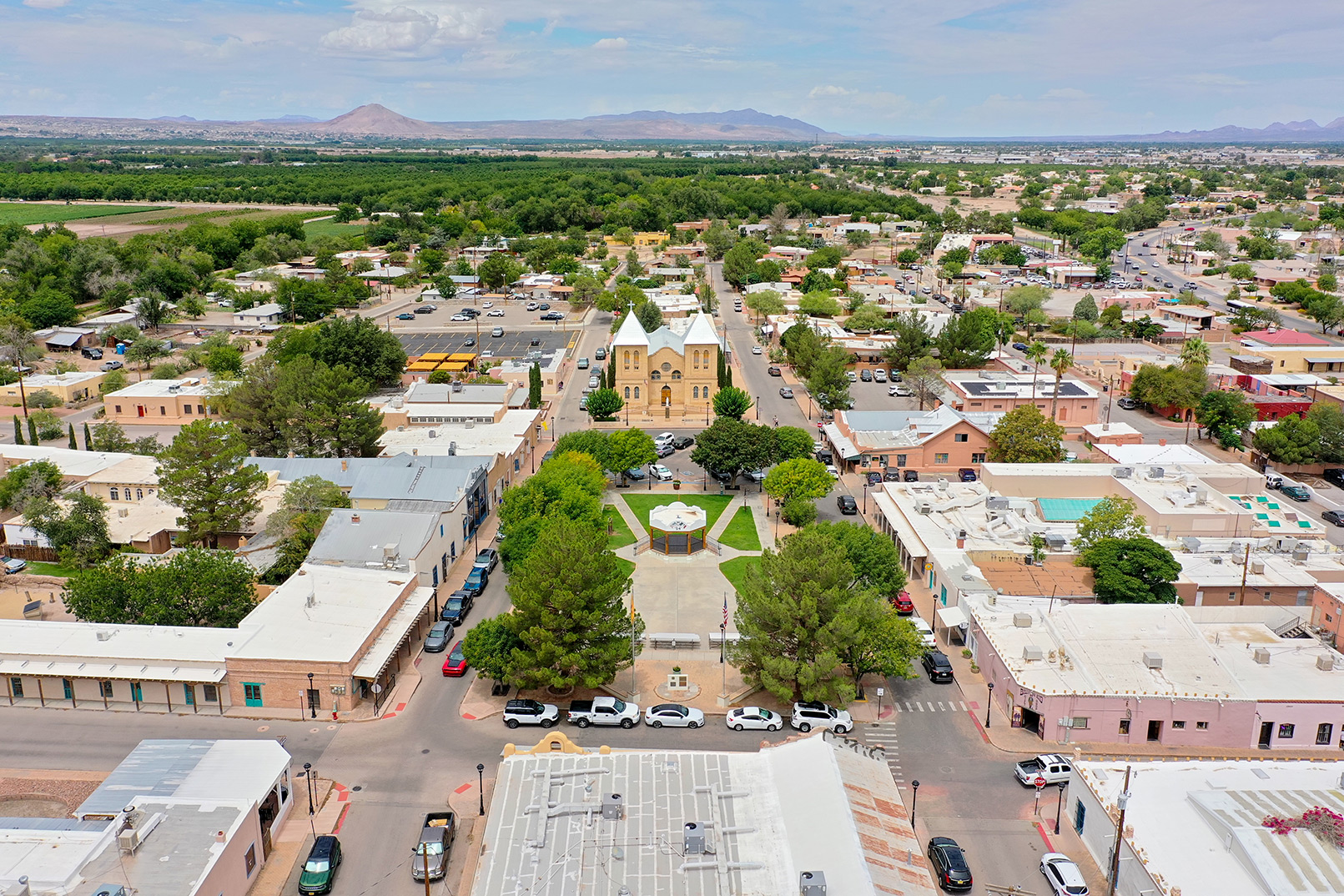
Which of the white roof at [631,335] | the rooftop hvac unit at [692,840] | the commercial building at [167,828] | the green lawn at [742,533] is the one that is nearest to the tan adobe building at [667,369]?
the white roof at [631,335]

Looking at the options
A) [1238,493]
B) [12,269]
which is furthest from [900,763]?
[12,269]

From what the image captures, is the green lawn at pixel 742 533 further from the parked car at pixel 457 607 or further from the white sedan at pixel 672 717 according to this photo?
the white sedan at pixel 672 717

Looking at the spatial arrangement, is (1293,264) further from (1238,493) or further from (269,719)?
(269,719)

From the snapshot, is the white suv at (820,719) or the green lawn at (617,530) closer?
the white suv at (820,719)

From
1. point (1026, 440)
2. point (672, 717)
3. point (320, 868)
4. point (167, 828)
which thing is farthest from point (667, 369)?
point (167, 828)

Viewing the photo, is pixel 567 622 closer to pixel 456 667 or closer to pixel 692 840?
pixel 456 667

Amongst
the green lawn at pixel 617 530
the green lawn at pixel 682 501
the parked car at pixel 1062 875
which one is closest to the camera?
the parked car at pixel 1062 875
